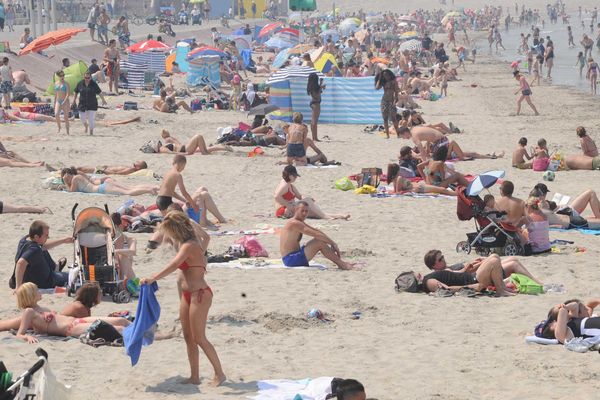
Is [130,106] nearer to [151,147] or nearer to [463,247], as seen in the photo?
[151,147]

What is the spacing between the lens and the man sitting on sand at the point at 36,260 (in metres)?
9.98

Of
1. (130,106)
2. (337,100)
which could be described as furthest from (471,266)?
(130,106)

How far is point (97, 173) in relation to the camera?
56.4ft

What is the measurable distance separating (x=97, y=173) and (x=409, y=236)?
585 cm

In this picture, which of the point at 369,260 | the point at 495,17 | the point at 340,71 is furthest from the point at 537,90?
the point at 495,17

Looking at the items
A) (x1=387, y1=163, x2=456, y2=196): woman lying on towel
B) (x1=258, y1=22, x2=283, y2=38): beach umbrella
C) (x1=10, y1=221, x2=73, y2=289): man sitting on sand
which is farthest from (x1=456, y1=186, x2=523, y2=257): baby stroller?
(x1=258, y1=22, x2=283, y2=38): beach umbrella

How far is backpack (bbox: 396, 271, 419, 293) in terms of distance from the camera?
420 inches

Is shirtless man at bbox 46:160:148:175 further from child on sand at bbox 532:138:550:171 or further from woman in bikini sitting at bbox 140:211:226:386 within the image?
woman in bikini sitting at bbox 140:211:226:386

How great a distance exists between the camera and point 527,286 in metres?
10.5

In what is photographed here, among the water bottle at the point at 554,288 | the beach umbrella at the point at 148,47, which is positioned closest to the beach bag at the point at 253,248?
the water bottle at the point at 554,288

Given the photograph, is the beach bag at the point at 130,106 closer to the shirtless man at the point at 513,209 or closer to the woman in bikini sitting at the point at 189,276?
the shirtless man at the point at 513,209

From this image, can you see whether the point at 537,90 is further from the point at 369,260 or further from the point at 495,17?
the point at 495,17

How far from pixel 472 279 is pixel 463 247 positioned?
172 cm

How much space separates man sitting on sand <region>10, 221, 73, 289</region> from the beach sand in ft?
0.66
